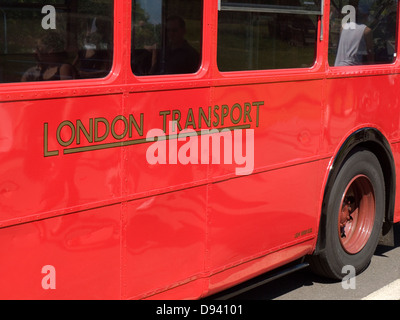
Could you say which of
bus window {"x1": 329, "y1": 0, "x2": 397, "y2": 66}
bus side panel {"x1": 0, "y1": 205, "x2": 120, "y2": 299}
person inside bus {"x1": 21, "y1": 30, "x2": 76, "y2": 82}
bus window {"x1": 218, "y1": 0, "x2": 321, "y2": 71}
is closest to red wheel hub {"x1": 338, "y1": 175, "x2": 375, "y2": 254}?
bus window {"x1": 329, "y1": 0, "x2": 397, "y2": 66}

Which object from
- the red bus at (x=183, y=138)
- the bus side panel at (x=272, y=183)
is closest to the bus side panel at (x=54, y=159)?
the red bus at (x=183, y=138)

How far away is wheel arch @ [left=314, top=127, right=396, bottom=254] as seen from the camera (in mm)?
4871

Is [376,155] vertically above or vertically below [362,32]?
below

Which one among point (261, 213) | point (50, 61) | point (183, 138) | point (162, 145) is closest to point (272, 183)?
point (261, 213)

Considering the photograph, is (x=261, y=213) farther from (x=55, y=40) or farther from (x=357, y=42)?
(x=55, y=40)

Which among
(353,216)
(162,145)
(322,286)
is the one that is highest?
(162,145)

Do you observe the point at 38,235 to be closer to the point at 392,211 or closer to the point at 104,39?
the point at 104,39

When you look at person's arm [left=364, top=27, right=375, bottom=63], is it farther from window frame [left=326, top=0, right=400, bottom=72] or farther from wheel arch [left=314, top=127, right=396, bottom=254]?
wheel arch [left=314, top=127, right=396, bottom=254]

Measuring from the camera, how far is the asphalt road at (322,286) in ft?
16.5

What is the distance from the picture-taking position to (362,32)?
505cm

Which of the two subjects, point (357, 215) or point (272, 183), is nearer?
point (272, 183)

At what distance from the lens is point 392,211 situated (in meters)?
5.57

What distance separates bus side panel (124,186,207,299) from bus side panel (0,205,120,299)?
0.11 metres

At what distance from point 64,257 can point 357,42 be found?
2.77m
